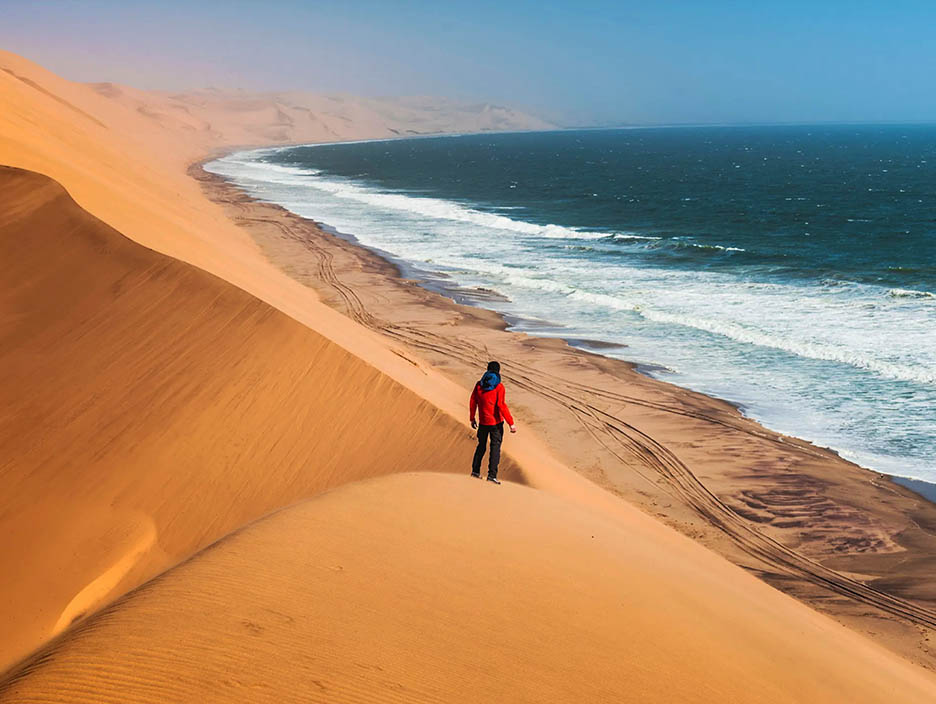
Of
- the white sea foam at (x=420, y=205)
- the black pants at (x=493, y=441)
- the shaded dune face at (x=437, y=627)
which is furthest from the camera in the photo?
the white sea foam at (x=420, y=205)

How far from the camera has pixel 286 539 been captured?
612cm

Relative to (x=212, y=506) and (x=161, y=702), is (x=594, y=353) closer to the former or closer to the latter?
(x=212, y=506)

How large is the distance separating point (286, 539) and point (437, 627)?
1.66 meters

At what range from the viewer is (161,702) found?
384 centimetres

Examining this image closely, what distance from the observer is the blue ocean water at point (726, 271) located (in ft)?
54.6

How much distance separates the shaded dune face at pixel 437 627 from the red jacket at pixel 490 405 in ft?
3.70

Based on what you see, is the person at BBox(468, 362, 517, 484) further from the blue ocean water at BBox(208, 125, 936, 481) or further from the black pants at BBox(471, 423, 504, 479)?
the blue ocean water at BBox(208, 125, 936, 481)

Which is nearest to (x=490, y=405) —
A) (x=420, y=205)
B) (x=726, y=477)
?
(x=726, y=477)

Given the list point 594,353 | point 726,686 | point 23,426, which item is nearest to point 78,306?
point 23,426

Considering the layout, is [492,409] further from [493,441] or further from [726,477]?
[726,477]

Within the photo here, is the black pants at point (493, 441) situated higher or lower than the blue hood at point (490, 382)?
lower

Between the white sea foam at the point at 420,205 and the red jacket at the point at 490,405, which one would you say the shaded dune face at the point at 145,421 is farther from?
the white sea foam at the point at 420,205

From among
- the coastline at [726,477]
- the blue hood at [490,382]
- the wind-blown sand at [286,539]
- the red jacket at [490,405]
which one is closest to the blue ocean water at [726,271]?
the coastline at [726,477]

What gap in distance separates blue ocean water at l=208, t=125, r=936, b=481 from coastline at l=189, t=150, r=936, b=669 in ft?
3.41
